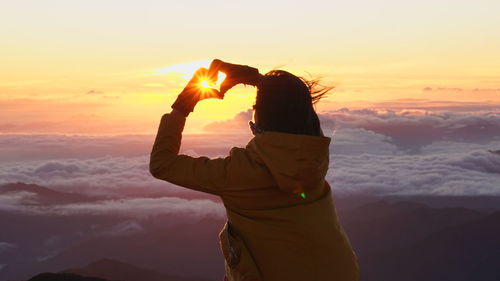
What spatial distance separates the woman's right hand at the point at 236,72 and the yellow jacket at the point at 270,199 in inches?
19.0

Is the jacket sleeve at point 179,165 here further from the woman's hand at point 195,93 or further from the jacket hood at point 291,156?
the jacket hood at point 291,156

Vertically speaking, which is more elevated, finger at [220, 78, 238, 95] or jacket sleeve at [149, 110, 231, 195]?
finger at [220, 78, 238, 95]

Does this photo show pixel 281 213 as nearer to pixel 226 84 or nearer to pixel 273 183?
pixel 273 183

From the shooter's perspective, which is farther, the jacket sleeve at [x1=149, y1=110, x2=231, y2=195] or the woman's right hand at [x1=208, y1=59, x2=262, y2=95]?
the woman's right hand at [x1=208, y1=59, x2=262, y2=95]

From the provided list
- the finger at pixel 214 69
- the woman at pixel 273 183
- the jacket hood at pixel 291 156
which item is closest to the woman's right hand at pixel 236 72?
the finger at pixel 214 69

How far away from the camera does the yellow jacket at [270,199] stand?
3322 mm

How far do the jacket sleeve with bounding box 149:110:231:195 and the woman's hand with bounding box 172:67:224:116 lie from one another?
0.12 m

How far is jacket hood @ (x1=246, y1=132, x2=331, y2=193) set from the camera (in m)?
3.29

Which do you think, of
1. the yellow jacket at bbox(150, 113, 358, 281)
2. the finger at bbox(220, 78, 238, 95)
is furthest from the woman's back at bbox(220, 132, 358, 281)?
the finger at bbox(220, 78, 238, 95)

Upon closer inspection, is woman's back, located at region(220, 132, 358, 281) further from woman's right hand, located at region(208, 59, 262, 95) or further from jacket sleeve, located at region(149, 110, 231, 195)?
woman's right hand, located at region(208, 59, 262, 95)

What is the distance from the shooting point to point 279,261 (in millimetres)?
3553

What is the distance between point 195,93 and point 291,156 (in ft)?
3.01

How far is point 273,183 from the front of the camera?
11.2 feet

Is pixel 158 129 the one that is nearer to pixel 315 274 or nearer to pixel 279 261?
pixel 279 261
